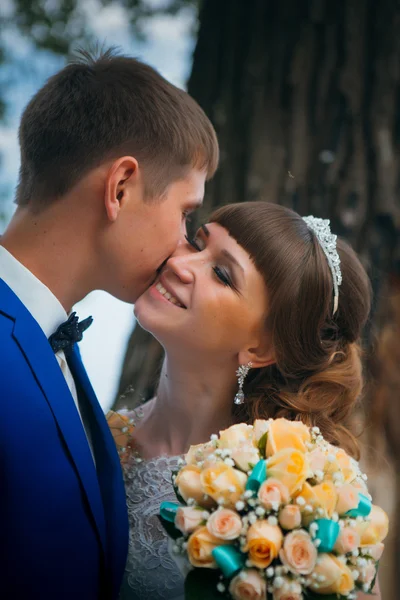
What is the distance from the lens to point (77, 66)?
296cm

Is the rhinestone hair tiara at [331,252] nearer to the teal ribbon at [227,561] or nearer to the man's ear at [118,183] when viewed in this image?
the man's ear at [118,183]

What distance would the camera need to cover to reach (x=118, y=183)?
2766 millimetres

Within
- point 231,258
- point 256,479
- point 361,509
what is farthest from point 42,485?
point 231,258

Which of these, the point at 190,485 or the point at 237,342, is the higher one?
the point at 237,342

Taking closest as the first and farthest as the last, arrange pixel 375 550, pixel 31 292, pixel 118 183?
pixel 375 550
pixel 31 292
pixel 118 183

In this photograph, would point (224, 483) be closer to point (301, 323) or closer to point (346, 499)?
point (346, 499)

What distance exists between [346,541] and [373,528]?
0.20 metres

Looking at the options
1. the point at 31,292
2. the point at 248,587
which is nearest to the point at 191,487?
the point at 248,587

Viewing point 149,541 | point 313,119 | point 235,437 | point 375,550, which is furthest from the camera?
point 313,119

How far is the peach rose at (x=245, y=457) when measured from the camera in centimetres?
230

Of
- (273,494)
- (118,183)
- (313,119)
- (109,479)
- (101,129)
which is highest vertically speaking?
(313,119)

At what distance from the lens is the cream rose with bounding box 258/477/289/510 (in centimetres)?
217

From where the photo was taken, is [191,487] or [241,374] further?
[241,374]

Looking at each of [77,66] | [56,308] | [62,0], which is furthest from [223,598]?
[62,0]
